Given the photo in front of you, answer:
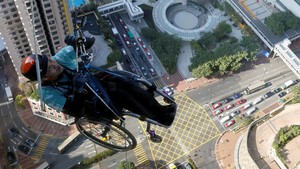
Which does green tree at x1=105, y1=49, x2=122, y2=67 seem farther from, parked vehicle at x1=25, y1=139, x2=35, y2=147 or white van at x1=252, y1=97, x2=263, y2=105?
white van at x1=252, y1=97, x2=263, y2=105

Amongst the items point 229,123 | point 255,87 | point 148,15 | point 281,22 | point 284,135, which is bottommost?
point 284,135

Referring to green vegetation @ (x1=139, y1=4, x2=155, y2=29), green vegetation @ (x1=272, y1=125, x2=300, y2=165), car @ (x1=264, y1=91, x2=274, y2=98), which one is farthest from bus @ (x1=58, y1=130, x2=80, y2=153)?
car @ (x1=264, y1=91, x2=274, y2=98)

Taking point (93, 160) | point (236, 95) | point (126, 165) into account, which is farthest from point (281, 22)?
point (93, 160)

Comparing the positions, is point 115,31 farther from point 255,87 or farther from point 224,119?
point 255,87

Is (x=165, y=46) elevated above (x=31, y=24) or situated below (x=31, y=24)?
below

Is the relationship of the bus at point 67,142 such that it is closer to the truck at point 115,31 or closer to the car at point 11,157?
the car at point 11,157

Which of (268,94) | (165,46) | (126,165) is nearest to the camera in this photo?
(126,165)

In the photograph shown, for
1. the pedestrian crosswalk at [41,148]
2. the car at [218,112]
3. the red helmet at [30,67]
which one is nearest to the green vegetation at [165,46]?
the car at [218,112]
